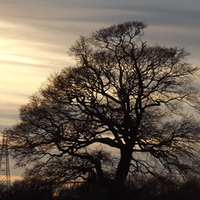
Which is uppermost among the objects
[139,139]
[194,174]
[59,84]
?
[59,84]

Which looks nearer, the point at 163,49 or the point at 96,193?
the point at 163,49

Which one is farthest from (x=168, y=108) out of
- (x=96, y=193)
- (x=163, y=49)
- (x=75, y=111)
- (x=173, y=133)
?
(x=96, y=193)

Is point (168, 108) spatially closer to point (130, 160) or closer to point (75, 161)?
point (130, 160)

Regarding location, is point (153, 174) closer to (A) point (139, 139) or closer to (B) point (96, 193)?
(A) point (139, 139)

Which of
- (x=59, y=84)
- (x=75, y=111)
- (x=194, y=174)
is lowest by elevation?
(x=194, y=174)

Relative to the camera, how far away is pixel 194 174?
103ft

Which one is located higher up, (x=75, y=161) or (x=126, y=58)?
(x=126, y=58)

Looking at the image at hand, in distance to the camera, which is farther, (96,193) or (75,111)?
(96,193)

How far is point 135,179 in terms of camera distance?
31469 mm

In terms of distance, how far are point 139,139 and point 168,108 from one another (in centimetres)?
294

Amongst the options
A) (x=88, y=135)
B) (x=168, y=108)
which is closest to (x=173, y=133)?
(x=168, y=108)

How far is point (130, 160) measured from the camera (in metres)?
32.1

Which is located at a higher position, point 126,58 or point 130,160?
point 126,58

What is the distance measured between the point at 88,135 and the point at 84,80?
369 centimetres
